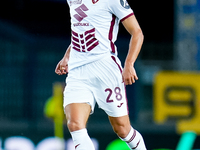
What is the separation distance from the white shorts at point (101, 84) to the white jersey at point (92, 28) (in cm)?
7

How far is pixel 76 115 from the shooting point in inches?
169

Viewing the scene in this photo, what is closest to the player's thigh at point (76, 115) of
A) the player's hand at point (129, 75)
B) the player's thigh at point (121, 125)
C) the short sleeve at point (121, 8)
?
the player's thigh at point (121, 125)

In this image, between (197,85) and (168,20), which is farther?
(168,20)

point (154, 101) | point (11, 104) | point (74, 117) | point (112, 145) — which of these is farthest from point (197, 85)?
point (74, 117)

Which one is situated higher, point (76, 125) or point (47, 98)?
point (76, 125)

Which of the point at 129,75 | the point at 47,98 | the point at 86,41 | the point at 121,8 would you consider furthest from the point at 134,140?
the point at 47,98

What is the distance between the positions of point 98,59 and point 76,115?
0.57 metres

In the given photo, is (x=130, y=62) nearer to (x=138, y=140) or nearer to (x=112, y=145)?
(x=138, y=140)

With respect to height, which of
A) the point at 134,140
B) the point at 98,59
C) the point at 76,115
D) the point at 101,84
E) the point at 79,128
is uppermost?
the point at 98,59

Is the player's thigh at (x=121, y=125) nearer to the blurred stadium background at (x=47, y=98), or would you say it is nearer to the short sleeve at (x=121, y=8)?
the short sleeve at (x=121, y=8)

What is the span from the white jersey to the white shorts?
0.07 meters

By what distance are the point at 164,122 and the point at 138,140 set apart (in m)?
3.17

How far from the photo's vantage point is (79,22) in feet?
14.8

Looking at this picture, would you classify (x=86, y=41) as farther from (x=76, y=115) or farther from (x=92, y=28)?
(x=76, y=115)
